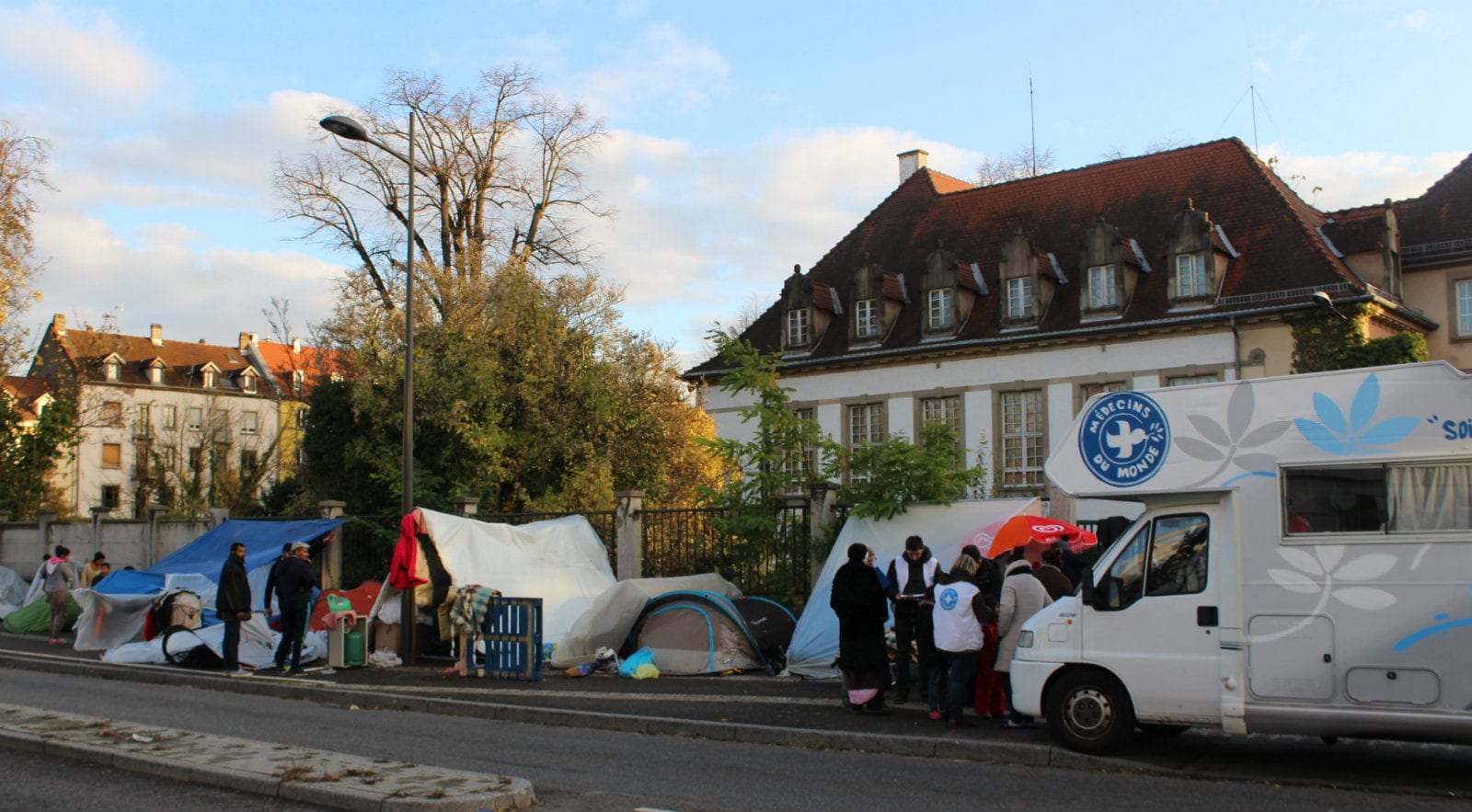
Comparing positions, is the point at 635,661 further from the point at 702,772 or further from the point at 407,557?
the point at 702,772

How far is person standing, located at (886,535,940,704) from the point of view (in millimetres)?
12664

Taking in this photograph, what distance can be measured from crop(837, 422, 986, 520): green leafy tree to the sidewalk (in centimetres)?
281

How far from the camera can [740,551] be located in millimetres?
19172

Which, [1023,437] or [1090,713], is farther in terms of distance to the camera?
[1023,437]

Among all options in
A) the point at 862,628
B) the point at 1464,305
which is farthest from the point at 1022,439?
the point at 862,628

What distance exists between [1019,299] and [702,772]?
1246 inches

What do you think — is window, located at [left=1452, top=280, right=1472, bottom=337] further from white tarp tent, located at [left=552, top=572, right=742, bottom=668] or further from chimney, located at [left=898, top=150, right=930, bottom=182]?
white tarp tent, located at [left=552, top=572, right=742, bottom=668]

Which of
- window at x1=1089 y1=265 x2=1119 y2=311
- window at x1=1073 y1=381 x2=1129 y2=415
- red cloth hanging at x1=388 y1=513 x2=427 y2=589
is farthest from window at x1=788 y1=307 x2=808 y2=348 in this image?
red cloth hanging at x1=388 y1=513 x2=427 y2=589

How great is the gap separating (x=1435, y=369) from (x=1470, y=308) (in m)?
32.7

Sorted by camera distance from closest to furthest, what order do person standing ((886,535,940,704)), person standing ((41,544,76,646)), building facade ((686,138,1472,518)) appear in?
person standing ((886,535,940,704)), person standing ((41,544,76,646)), building facade ((686,138,1472,518))

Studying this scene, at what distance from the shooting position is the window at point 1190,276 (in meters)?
36.0

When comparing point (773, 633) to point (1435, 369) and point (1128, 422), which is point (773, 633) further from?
point (1435, 369)

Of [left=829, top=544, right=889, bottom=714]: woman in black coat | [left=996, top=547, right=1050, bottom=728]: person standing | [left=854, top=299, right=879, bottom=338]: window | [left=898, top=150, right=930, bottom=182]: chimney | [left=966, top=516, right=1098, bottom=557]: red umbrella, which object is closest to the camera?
[left=996, top=547, right=1050, bottom=728]: person standing

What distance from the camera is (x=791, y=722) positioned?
489 inches
